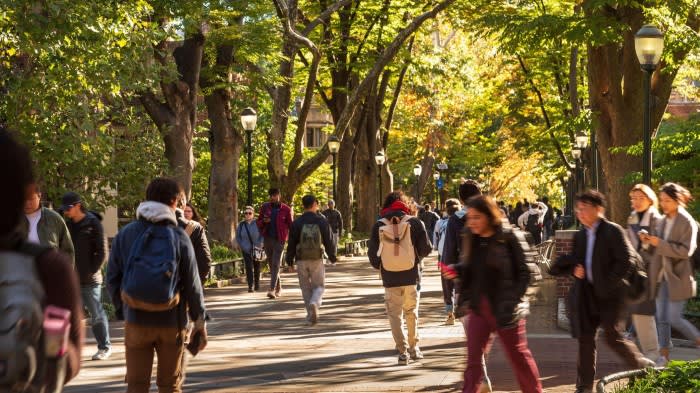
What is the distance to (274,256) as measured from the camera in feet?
70.4

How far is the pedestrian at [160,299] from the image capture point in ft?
24.1

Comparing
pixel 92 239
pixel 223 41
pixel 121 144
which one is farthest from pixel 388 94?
pixel 92 239

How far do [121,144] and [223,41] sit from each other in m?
4.44

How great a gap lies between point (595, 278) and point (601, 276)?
5 cm

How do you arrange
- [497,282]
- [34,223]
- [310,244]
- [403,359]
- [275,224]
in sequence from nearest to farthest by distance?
1. [497,282]
2. [34,223]
3. [403,359]
4. [310,244]
5. [275,224]

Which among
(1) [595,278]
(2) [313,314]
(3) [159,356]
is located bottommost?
(2) [313,314]

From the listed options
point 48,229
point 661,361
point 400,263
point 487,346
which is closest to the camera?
point 487,346

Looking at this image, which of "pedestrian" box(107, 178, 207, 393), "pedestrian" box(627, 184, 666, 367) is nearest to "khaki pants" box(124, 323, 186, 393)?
"pedestrian" box(107, 178, 207, 393)

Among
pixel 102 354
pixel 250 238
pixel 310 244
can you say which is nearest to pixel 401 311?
pixel 102 354

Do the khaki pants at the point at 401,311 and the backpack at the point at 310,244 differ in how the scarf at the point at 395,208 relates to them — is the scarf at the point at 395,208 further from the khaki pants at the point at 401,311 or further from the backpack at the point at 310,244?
the backpack at the point at 310,244

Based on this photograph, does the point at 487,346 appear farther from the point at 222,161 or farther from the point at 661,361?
the point at 222,161

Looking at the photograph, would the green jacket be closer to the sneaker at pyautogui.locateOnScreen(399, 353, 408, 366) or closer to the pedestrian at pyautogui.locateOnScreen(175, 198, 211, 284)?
the pedestrian at pyautogui.locateOnScreen(175, 198, 211, 284)

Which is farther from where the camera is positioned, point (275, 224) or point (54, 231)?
point (275, 224)

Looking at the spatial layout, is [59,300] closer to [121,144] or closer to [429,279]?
[121,144]
